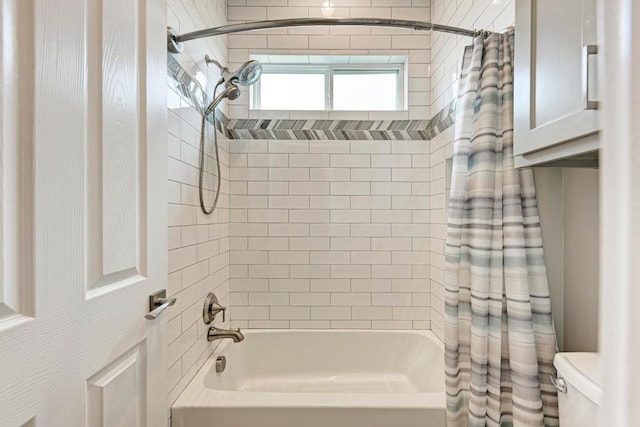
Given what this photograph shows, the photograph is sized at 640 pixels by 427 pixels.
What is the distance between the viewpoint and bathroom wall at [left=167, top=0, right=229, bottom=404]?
1442 millimetres

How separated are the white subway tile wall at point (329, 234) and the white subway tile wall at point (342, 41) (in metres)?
0.20

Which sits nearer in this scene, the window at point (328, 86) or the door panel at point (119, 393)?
the door panel at point (119, 393)

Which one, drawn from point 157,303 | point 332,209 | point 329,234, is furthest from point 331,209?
point 157,303

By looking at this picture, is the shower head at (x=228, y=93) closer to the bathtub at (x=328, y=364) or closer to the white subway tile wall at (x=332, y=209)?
the white subway tile wall at (x=332, y=209)

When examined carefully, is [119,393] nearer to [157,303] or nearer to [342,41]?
[157,303]

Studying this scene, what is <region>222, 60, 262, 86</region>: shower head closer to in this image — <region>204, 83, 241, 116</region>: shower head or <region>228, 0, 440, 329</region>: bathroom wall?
<region>204, 83, 241, 116</region>: shower head

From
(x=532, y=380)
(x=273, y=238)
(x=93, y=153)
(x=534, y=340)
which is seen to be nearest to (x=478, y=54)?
(x=534, y=340)

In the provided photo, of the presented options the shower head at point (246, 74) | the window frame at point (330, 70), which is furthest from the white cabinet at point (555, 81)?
the window frame at point (330, 70)

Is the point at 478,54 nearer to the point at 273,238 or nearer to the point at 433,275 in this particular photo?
the point at 433,275

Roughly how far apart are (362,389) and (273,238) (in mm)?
1097

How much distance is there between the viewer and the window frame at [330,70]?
8.13ft

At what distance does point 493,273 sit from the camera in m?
1.19

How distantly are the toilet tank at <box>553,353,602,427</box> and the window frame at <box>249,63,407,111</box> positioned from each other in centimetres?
189

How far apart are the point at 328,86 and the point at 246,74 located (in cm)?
79
